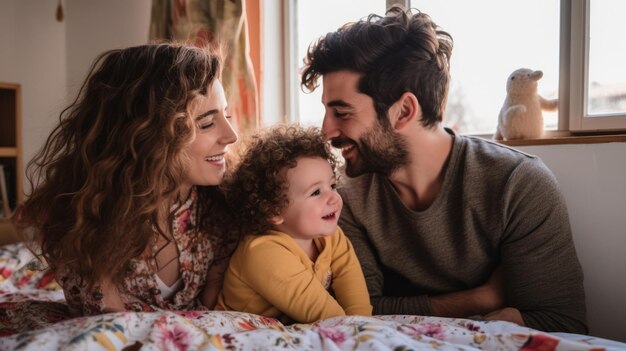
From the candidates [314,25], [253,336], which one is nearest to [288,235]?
[253,336]

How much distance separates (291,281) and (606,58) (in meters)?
1.28

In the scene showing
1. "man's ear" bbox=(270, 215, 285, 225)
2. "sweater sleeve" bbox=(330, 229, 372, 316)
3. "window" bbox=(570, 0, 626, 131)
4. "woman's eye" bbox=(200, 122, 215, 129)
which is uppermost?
"window" bbox=(570, 0, 626, 131)

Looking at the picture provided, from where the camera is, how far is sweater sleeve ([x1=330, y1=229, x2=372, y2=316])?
4.35 ft

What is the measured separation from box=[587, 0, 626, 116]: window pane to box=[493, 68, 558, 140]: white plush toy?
0.17 m

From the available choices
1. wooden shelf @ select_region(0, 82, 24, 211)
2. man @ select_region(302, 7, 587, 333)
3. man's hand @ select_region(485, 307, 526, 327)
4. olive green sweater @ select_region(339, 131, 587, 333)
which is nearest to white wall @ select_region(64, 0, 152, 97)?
wooden shelf @ select_region(0, 82, 24, 211)

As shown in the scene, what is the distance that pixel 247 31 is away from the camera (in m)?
2.35

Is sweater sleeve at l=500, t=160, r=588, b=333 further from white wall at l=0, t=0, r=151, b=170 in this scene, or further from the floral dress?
white wall at l=0, t=0, r=151, b=170

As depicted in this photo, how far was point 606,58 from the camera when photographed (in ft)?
5.58

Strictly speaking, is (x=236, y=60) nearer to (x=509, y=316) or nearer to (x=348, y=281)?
(x=348, y=281)

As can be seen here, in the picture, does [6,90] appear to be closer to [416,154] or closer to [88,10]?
[88,10]

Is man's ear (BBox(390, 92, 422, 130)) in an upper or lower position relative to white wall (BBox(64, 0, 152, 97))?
lower


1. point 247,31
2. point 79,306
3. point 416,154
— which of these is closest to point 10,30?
point 247,31

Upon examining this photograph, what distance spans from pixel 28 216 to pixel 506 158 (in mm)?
1225

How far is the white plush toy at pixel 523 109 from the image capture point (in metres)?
1.71
